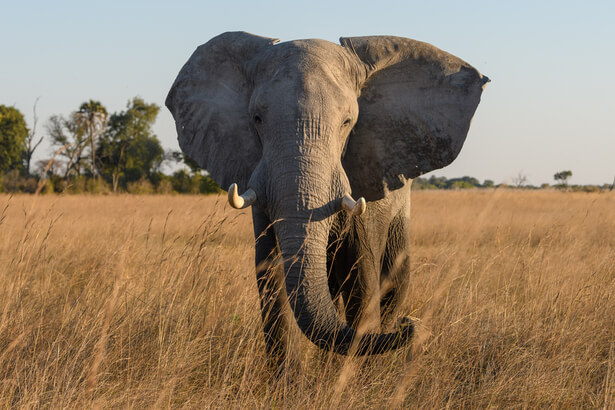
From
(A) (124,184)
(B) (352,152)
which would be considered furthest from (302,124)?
(A) (124,184)

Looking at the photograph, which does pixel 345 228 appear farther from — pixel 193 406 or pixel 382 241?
pixel 193 406

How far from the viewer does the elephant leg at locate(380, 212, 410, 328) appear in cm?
489

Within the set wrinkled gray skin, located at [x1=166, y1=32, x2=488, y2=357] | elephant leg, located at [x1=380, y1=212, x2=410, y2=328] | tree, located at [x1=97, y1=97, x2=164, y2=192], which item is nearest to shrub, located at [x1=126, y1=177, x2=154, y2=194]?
tree, located at [x1=97, y1=97, x2=164, y2=192]

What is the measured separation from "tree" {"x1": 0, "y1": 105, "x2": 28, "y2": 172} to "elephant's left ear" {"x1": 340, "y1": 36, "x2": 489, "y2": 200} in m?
43.3

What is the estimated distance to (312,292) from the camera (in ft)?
10.5

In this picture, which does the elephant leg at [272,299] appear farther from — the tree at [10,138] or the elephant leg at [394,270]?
the tree at [10,138]

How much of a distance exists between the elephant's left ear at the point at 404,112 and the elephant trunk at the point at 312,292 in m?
0.75

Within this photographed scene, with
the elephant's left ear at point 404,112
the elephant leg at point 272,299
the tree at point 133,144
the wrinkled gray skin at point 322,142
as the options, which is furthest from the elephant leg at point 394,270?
the tree at point 133,144

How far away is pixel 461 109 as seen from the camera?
3930 mm

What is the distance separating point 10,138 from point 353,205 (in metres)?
45.0

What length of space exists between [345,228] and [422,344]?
834mm

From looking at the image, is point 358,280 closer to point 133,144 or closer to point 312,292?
point 312,292

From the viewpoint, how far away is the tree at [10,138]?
42688 mm

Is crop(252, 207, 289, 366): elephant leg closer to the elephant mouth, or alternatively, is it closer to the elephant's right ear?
the elephant's right ear
